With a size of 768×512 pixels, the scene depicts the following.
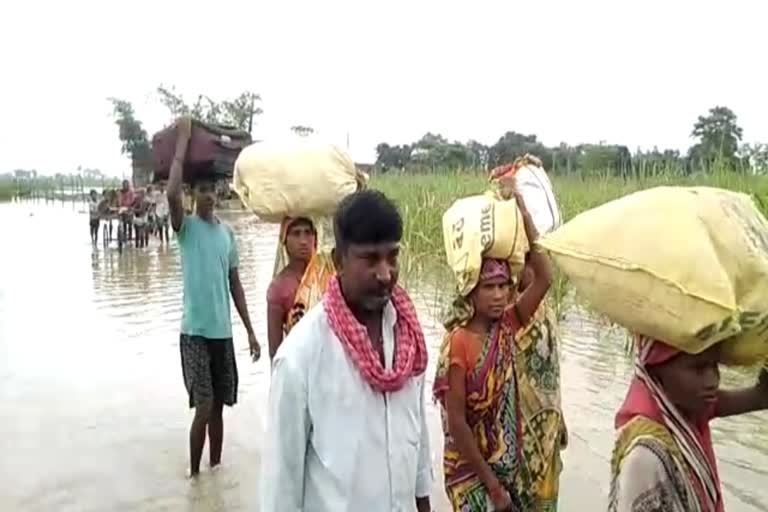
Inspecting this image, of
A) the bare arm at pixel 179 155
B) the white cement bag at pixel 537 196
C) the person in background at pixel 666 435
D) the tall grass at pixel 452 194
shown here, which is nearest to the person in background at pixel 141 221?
the tall grass at pixel 452 194

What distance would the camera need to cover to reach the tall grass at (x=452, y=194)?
923 centimetres

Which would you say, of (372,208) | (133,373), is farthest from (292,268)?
(133,373)

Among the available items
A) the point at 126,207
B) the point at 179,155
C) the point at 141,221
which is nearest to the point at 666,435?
the point at 179,155

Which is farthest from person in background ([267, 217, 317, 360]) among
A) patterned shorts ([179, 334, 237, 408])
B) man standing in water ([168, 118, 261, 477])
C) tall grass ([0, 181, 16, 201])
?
tall grass ([0, 181, 16, 201])

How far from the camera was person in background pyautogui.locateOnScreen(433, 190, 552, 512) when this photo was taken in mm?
3361

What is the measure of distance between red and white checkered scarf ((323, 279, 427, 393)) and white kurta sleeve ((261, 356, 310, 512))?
161 mm

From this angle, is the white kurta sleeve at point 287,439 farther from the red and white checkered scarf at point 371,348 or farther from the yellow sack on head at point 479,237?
the yellow sack on head at point 479,237

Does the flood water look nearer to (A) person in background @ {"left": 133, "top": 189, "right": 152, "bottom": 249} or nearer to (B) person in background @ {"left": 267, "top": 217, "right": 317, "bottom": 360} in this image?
(B) person in background @ {"left": 267, "top": 217, "right": 317, "bottom": 360}

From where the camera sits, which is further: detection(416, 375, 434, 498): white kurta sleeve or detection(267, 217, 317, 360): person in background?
detection(267, 217, 317, 360): person in background

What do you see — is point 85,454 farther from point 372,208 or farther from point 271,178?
point 372,208

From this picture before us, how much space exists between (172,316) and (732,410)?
35.3ft

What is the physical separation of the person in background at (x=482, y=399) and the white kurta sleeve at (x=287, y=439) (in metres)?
0.89

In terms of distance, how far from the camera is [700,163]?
934 centimetres

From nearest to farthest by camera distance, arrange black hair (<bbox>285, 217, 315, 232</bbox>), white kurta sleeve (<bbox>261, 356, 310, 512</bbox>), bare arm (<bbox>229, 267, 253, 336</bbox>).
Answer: white kurta sleeve (<bbox>261, 356, 310, 512</bbox>), black hair (<bbox>285, 217, 315, 232</bbox>), bare arm (<bbox>229, 267, 253, 336</bbox>)
